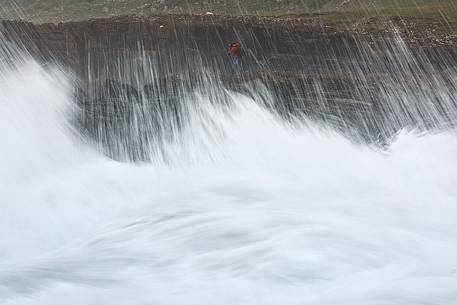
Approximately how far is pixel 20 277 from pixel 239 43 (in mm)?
12254

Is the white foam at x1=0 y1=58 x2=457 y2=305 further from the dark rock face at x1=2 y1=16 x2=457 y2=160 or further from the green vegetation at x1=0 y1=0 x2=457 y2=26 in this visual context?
the green vegetation at x1=0 y1=0 x2=457 y2=26

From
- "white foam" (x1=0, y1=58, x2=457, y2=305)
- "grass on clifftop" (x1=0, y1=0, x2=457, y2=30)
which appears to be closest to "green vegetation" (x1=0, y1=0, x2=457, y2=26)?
"grass on clifftop" (x1=0, y1=0, x2=457, y2=30)

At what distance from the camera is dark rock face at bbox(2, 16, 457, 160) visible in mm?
17359

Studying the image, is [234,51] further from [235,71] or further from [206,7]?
[206,7]

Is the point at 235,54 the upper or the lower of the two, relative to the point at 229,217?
upper

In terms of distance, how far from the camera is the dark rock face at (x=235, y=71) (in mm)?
17359

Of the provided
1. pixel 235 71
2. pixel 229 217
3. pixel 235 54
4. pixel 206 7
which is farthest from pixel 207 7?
pixel 229 217

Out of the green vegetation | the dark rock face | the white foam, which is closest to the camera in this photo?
the white foam

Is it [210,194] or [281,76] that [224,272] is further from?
[281,76]

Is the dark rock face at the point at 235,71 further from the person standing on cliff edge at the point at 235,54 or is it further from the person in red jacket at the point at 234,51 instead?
the person in red jacket at the point at 234,51

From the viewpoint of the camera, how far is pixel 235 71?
1884cm

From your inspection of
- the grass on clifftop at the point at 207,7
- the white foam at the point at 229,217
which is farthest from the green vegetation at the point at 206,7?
the white foam at the point at 229,217

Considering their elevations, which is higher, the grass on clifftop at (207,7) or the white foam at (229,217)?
the grass on clifftop at (207,7)

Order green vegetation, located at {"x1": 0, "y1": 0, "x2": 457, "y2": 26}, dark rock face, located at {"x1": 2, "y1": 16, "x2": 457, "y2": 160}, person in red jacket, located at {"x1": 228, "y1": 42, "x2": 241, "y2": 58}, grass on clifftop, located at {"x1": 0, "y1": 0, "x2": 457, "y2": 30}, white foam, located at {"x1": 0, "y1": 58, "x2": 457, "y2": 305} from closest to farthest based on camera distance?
white foam, located at {"x1": 0, "y1": 58, "x2": 457, "y2": 305}
dark rock face, located at {"x1": 2, "y1": 16, "x2": 457, "y2": 160}
person in red jacket, located at {"x1": 228, "y1": 42, "x2": 241, "y2": 58}
grass on clifftop, located at {"x1": 0, "y1": 0, "x2": 457, "y2": 30}
green vegetation, located at {"x1": 0, "y1": 0, "x2": 457, "y2": 26}
